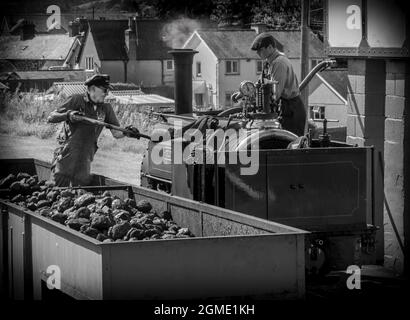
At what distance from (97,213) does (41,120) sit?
66.7 feet

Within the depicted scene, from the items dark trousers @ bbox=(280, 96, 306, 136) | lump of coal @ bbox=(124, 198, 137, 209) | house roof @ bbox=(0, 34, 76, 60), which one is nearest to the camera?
lump of coal @ bbox=(124, 198, 137, 209)

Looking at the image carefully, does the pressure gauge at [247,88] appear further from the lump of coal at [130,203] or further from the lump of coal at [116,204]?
the lump of coal at [116,204]

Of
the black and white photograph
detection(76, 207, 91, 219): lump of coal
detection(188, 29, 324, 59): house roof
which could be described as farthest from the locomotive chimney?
detection(188, 29, 324, 59): house roof

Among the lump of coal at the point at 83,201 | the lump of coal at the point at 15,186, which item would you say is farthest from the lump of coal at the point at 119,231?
the lump of coal at the point at 15,186

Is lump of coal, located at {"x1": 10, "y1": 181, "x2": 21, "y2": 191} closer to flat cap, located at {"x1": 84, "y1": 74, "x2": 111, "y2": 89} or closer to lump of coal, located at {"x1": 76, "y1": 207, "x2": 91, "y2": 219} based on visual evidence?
flat cap, located at {"x1": 84, "y1": 74, "x2": 111, "y2": 89}

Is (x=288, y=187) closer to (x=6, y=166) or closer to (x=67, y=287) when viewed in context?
(x=67, y=287)

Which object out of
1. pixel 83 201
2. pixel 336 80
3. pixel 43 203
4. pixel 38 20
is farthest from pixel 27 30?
pixel 83 201

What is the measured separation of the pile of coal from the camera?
7535 mm

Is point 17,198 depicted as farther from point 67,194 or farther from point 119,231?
point 119,231

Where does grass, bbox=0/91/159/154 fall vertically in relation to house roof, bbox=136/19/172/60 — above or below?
below

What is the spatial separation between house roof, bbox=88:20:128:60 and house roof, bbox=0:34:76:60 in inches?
133

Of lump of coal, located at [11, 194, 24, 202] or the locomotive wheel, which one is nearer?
lump of coal, located at [11, 194, 24, 202]

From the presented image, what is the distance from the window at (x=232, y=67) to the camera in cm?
6856

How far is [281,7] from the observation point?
5459 cm
